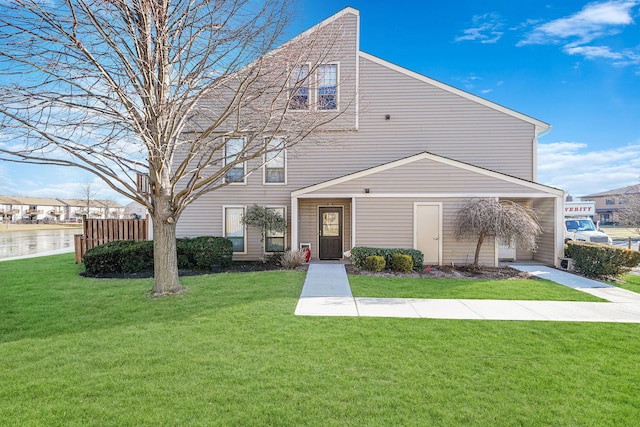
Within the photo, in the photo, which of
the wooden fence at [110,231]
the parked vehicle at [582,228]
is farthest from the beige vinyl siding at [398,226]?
the wooden fence at [110,231]

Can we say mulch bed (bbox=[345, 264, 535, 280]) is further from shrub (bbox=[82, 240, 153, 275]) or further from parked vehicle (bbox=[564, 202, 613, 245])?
shrub (bbox=[82, 240, 153, 275])

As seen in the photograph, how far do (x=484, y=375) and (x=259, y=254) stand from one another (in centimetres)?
980

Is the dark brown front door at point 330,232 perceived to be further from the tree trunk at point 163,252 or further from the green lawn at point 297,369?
the green lawn at point 297,369

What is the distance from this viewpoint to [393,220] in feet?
34.4

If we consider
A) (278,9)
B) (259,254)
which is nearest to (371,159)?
(259,254)

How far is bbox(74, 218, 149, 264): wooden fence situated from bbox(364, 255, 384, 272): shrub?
8782mm

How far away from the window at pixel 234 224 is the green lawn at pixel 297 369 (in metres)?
6.55

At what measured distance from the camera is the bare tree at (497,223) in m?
8.95

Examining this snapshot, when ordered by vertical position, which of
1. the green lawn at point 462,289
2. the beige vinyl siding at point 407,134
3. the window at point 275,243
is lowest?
the green lawn at point 462,289

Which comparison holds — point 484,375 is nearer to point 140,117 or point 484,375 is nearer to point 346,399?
point 346,399

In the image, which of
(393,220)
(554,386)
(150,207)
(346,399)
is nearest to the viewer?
(346,399)

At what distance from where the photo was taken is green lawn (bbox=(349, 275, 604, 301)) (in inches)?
264

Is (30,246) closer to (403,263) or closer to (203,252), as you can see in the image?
(203,252)

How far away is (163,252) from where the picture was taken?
6.68 metres
